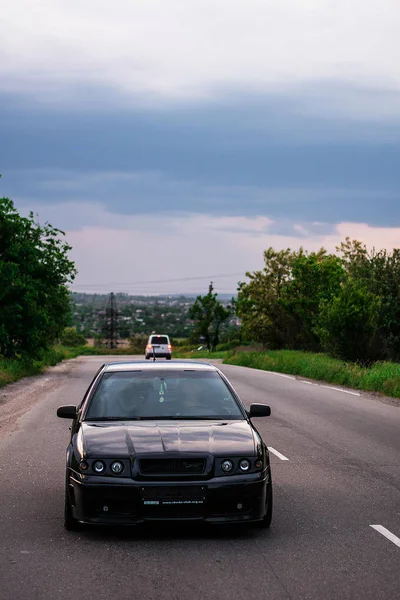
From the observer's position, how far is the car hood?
7.25 m

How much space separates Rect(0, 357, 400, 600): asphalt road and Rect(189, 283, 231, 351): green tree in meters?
97.0

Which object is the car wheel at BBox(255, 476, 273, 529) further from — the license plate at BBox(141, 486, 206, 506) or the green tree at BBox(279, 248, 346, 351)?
the green tree at BBox(279, 248, 346, 351)

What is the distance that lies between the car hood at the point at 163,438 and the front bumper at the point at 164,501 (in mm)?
249

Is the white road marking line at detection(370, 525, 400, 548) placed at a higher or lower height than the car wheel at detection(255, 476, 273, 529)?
lower

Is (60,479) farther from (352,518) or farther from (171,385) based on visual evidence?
(352,518)

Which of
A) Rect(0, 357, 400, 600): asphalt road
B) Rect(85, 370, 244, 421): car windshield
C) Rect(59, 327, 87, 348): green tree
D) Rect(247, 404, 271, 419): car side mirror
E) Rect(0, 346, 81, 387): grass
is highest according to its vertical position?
Rect(85, 370, 244, 421): car windshield

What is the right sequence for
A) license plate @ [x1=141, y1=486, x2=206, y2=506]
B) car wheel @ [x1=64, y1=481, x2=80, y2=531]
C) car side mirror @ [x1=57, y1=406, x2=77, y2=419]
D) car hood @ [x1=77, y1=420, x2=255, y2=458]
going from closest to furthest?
license plate @ [x1=141, y1=486, x2=206, y2=506] < car hood @ [x1=77, y1=420, x2=255, y2=458] < car wheel @ [x1=64, y1=481, x2=80, y2=531] < car side mirror @ [x1=57, y1=406, x2=77, y2=419]

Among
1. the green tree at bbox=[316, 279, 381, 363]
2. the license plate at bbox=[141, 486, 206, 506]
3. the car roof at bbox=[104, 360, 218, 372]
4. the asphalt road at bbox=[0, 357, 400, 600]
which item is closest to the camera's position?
the asphalt road at bbox=[0, 357, 400, 600]

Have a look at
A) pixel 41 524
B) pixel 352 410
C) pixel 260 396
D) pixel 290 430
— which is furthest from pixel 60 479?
pixel 260 396

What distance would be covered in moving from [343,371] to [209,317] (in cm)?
8019

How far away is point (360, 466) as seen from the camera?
37.7 ft

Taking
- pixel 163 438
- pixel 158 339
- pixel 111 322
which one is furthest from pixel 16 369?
pixel 111 322

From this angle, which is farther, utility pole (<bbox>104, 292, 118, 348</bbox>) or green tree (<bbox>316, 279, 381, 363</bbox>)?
utility pole (<bbox>104, 292, 118, 348</bbox>)

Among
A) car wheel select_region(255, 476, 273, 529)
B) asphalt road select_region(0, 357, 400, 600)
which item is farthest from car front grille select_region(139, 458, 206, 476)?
car wheel select_region(255, 476, 273, 529)
